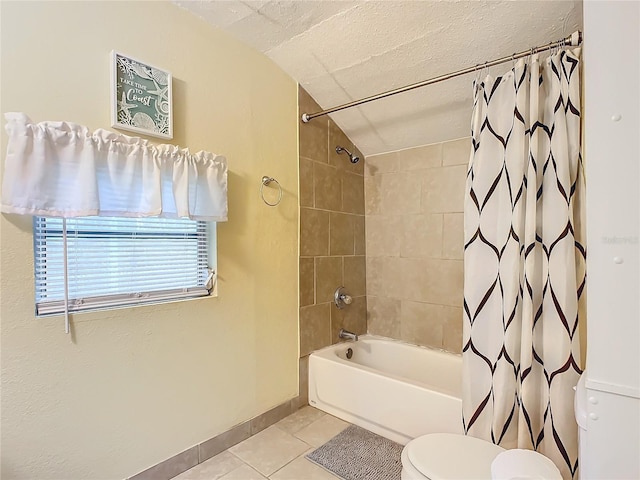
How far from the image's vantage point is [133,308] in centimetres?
162

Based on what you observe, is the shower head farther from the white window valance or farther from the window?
the window

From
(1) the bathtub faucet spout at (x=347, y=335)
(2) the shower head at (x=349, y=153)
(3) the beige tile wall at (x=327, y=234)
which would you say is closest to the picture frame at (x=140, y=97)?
(3) the beige tile wall at (x=327, y=234)

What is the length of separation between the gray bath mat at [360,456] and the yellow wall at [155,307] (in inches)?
19.4

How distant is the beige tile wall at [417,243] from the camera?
8.34 ft

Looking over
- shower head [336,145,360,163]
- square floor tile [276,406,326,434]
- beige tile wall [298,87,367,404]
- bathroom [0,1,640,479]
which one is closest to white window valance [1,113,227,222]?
bathroom [0,1,640,479]

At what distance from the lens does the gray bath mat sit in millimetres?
1725

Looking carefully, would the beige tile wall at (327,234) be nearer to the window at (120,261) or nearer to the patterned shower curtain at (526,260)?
the window at (120,261)

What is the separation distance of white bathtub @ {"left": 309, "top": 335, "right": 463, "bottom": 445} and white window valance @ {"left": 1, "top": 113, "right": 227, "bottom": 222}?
1.33 metres

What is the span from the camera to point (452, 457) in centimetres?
128

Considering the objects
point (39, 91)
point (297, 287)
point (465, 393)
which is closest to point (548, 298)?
point (465, 393)

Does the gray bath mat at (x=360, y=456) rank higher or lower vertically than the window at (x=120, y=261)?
lower

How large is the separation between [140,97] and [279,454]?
2.03m

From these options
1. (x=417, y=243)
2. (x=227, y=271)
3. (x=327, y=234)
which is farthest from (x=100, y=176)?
(x=417, y=243)

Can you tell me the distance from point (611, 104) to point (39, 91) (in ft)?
6.45
